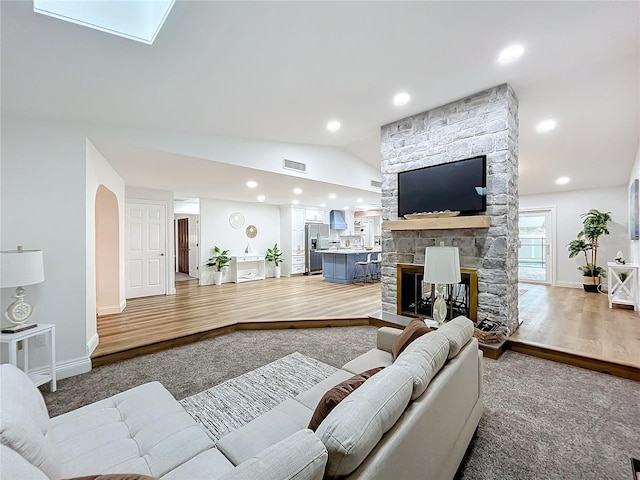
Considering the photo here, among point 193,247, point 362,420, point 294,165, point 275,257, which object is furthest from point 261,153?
point 193,247

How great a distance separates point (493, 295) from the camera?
3.29m

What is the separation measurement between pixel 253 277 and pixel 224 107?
596cm

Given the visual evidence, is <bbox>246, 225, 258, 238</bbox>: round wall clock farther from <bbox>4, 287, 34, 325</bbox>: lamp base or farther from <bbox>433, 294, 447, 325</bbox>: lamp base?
<bbox>433, 294, 447, 325</bbox>: lamp base

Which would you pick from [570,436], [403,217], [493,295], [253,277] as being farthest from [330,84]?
[253,277]

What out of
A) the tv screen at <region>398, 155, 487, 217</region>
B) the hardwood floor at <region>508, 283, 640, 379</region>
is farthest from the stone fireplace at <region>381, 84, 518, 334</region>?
the hardwood floor at <region>508, 283, 640, 379</region>

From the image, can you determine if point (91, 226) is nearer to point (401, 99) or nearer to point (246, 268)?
point (401, 99)

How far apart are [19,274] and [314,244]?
7535mm

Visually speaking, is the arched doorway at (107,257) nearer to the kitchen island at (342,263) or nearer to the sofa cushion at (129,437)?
the sofa cushion at (129,437)

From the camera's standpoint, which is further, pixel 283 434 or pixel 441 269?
pixel 441 269

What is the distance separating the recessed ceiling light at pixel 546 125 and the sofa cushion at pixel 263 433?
188 inches

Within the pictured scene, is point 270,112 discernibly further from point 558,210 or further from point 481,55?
point 558,210

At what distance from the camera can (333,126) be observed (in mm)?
4102

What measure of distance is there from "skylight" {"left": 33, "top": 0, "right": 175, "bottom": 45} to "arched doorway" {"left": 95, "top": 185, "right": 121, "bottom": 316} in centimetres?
330

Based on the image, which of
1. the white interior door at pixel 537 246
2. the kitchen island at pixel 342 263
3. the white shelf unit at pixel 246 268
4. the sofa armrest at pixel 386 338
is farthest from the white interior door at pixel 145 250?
the white interior door at pixel 537 246
